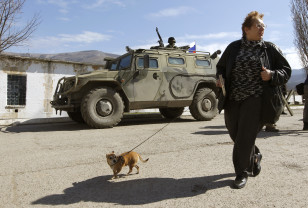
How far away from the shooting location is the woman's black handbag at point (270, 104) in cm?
239

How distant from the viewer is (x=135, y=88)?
7.12m

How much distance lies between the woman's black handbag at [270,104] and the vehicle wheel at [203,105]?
5561 millimetres

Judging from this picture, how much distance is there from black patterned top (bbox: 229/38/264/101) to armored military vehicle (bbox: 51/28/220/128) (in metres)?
4.52

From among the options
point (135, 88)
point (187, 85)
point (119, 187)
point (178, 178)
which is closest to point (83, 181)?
point (119, 187)

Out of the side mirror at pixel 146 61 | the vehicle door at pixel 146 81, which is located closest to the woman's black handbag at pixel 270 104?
the side mirror at pixel 146 61

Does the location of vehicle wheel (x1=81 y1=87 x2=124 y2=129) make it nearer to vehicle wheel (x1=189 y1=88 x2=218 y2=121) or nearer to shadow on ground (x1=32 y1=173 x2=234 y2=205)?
vehicle wheel (x1=189 y1=88 x2=218 y2=121)

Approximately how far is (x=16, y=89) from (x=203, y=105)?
7.30 meters

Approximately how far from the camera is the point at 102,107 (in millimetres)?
6676

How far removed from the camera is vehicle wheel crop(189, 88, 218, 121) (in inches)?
317

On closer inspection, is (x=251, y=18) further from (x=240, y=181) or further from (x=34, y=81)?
(x=34, y=81)

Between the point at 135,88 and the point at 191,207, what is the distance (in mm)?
5301

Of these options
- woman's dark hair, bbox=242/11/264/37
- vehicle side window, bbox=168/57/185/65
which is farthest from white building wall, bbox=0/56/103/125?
woman's dark hair, bbox=242/11/264/37

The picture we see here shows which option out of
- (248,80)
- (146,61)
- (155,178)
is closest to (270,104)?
(248,80)

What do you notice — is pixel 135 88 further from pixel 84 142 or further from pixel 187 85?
pixel 84 142
